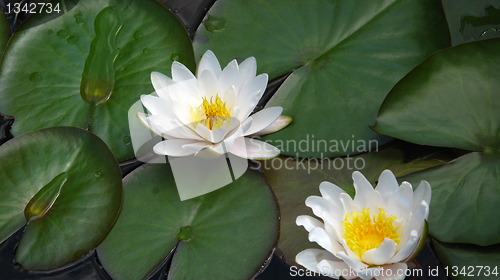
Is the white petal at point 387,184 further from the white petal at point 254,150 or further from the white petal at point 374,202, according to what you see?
the white petal at point 254,150

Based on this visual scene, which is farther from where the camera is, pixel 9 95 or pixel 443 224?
pixel 9 95

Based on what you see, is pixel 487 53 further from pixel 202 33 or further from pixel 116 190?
pixel 116 190

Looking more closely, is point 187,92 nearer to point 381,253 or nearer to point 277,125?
point 277,125

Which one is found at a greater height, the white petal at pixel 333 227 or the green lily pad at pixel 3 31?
the green lily pad at pixel 3 31

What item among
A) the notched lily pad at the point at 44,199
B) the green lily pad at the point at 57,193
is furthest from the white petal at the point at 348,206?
the notched lily pad at the point at 44,199

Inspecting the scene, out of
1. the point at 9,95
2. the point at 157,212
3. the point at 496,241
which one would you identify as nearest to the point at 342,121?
the point at 496,241

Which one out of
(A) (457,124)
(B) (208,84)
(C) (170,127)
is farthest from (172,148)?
(A) (457,124)
